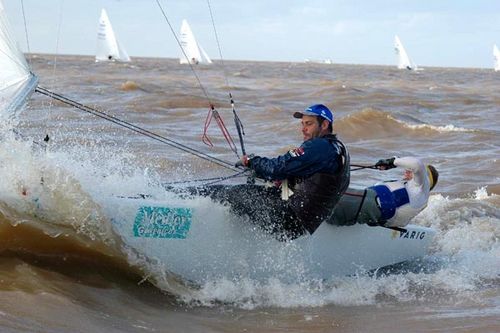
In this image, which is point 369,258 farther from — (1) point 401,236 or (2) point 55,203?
(2) point 55,203

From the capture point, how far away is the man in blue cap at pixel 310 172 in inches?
187

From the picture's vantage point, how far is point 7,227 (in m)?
4.29

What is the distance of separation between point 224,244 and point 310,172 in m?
0.78

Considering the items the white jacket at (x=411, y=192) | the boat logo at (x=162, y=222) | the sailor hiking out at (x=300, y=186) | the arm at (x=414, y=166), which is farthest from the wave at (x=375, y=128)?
the boat logo at (x=162, y=222)

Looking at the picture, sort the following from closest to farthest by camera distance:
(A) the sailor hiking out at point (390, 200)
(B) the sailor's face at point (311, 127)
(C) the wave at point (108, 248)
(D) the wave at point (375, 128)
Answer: (C) the wave at point (108, 248) → (B) the sailor's face at point (311, 127) → (A) the sailor hiking out at point (390, 200) → (D) the wave at point (375, 128)

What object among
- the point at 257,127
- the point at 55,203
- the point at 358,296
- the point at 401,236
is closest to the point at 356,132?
the point at 257,127

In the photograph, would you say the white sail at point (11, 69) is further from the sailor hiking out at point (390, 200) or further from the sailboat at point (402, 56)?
the sailboat at point (402, 56)

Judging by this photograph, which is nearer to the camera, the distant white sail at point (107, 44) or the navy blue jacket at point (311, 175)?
the navy blue jacket at point (311, 175)

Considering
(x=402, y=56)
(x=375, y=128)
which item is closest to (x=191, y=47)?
(x=402, y=56)

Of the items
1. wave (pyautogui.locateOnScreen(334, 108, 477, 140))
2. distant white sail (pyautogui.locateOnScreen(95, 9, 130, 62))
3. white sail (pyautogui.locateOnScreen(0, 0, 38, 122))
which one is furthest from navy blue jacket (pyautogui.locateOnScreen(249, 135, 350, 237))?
distant white sail (pyautogui.locateOnScreen(95, 9, 130, 62))

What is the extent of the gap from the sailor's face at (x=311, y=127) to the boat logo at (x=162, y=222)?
3.00 ft

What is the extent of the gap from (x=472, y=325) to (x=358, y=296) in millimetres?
980

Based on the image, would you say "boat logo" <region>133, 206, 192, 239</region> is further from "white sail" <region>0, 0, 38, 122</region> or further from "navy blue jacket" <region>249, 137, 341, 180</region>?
"white sail" <region>0, 0, 38, 122</region>

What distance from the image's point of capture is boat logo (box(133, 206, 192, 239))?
4.70 meters
